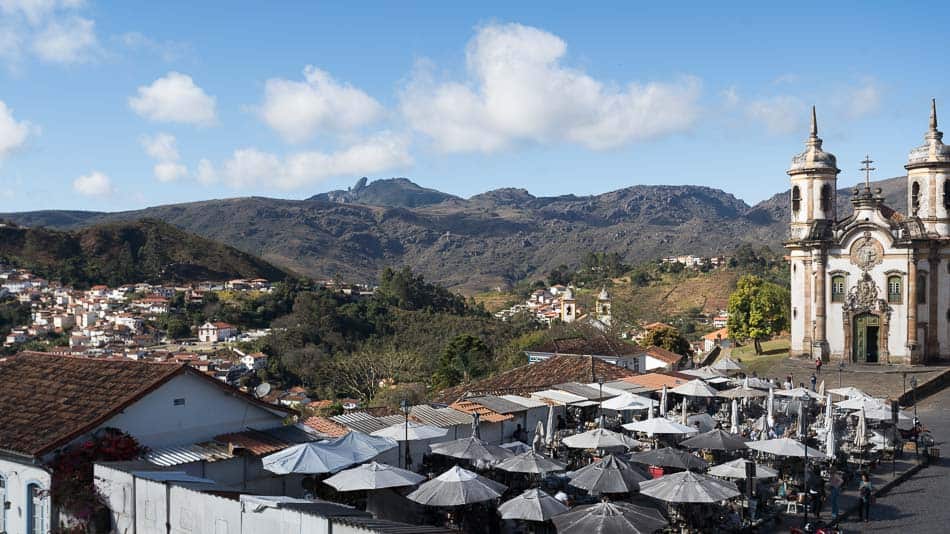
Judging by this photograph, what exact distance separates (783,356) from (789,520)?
25435 mm

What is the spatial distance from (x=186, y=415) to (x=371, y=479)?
416 centimetres

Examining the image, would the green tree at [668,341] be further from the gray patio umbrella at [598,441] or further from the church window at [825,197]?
the gray patio umbrella at [598,441]

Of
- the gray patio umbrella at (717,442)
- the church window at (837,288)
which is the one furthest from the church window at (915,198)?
the gray patio umbrella at (717,442)

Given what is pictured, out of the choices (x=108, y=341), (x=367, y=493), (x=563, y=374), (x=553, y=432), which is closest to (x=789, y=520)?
(x=553, y=432)

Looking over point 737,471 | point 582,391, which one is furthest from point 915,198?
point 737,471

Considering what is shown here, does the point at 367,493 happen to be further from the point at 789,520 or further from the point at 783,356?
the point at 783,356

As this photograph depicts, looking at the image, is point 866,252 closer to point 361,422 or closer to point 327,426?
point 361,422

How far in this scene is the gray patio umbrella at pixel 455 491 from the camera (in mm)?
12789

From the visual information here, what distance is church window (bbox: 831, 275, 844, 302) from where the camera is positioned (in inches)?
1460

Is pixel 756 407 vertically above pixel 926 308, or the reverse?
pixel 926 308

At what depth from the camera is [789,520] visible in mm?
15523

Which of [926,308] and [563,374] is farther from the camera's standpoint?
[926,308]

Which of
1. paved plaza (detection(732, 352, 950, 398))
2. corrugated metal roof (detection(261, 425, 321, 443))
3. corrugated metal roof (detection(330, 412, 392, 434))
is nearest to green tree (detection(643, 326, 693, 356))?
paved plaza (detection(732, 352, 950, 398))

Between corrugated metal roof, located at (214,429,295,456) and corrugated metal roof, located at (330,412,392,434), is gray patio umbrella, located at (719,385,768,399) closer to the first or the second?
corrugated metal roof, located at (330,412,392,434)
